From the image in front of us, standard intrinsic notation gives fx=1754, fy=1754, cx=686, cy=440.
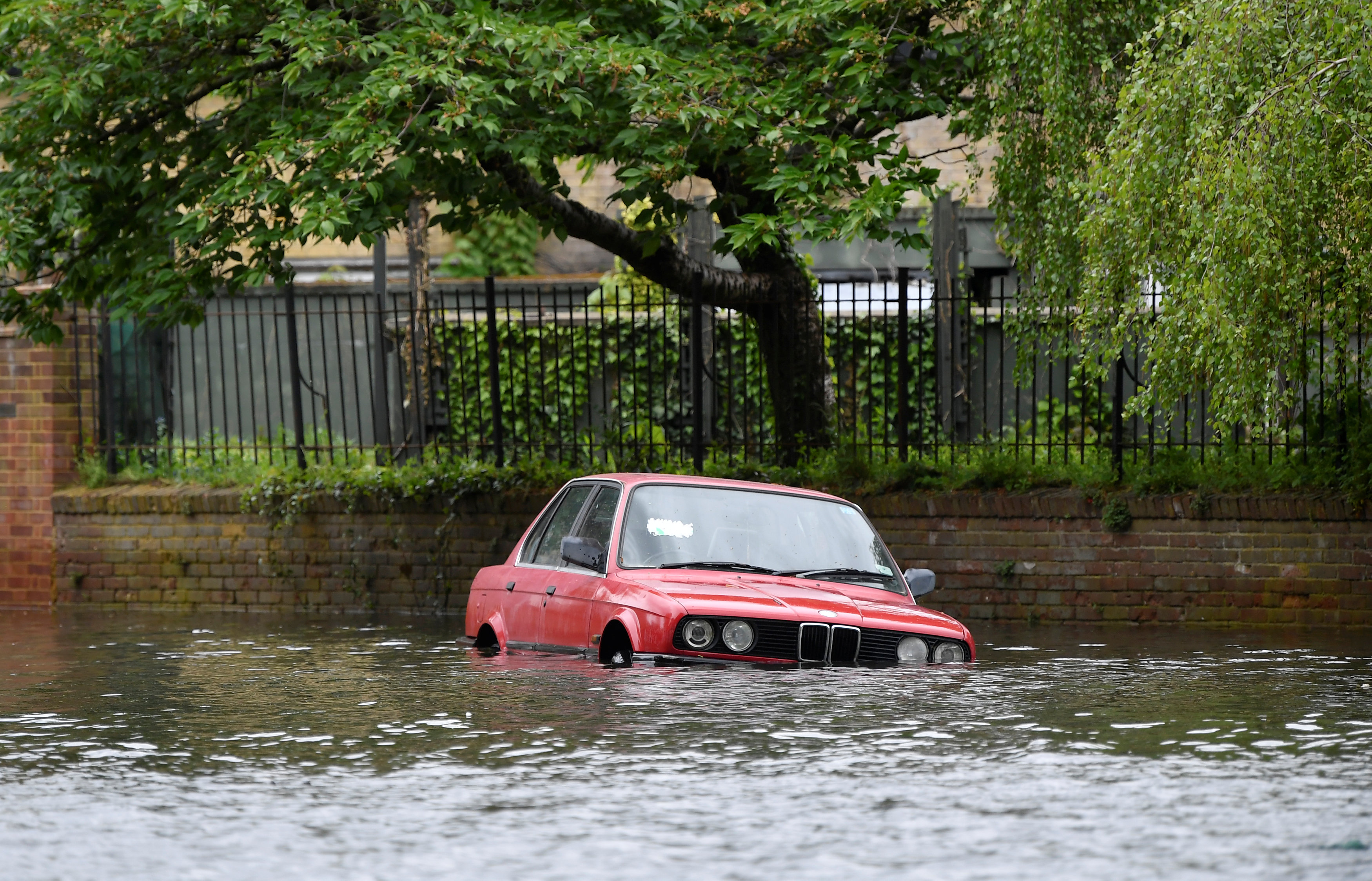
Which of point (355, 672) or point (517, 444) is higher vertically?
point (517, 444)

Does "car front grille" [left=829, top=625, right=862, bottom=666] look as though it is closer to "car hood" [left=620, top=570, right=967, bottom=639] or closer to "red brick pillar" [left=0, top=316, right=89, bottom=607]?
"car hood" [left=620, top=570, right=967, bottom=639]

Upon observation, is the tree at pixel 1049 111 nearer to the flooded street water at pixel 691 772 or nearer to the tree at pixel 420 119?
the tree at pixel 420 119

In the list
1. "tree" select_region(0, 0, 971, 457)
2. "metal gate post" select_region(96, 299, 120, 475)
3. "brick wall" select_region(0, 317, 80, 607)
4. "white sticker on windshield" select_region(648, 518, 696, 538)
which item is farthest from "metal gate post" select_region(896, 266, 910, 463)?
"brick wall" select_region(0, 317, 80, 607)

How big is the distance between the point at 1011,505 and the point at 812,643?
6256mm

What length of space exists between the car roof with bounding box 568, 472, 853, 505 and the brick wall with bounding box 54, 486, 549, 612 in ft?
20.9

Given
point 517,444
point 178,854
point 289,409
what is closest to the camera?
point 178,854

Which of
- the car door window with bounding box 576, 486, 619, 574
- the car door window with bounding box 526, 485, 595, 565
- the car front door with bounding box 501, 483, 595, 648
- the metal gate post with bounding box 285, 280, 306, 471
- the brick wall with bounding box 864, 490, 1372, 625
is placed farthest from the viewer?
the metal gate post with bounding box 285, 280, 306, 471

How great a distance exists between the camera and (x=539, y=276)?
32281mm

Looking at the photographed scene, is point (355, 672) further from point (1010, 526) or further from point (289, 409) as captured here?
point (289, 409)

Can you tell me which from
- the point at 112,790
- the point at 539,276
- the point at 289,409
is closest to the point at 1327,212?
the point at 112,790

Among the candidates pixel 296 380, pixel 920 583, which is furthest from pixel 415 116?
pixel 296 380

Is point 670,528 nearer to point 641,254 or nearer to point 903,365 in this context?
point 903,365

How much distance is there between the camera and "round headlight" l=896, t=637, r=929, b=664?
8914 millimetres

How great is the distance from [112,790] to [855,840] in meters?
2.73
